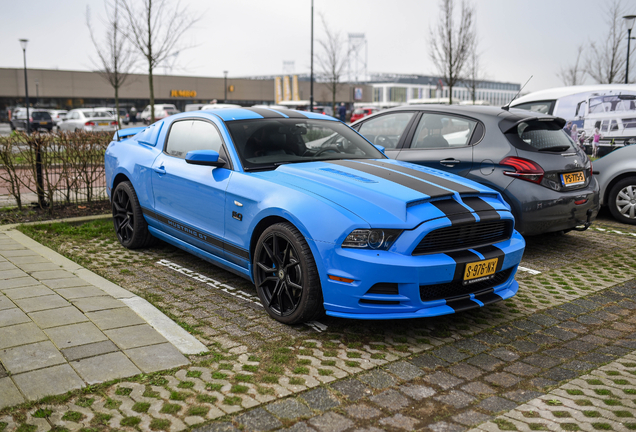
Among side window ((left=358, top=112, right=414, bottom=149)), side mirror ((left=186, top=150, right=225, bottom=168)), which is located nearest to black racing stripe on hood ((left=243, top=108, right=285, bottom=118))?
side mirror ((left=186, top=150, right=225, bottom=168))

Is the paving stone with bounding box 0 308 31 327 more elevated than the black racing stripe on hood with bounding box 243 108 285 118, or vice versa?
the black racing stripe on hood with bounding box 243 108 285 118

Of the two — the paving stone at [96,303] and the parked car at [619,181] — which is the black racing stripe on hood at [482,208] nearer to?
the paving stone at [96,303]

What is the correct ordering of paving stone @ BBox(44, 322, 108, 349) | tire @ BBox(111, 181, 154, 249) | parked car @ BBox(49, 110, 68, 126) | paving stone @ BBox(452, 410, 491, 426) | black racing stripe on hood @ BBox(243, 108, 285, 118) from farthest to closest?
parked car @ BBox(49, 110, 68, 126), tire @ BBox(111, 181, 154, 249), black racing stripe on hood @ BBox(243, 108, 285, 118), paving stone @ BBox(44, 322, 108, 349), paving stone @ BBox(452, 410, 491, 426)

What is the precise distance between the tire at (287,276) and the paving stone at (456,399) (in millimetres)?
1138

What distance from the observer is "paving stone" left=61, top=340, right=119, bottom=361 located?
346 cm

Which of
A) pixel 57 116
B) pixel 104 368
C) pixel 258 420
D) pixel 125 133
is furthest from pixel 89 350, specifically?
pixel 57 116

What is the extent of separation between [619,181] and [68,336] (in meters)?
7.86

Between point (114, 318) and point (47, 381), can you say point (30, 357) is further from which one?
point (114, 318)

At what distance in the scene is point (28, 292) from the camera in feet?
15.2

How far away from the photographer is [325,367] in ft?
11.4

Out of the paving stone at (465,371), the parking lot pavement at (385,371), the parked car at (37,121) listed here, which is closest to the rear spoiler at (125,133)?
the parking lot pavement at (385,371)

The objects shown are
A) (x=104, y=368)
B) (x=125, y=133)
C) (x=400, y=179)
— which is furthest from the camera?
(x=125, y=133)

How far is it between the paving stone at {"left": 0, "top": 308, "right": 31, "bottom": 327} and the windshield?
2.03m

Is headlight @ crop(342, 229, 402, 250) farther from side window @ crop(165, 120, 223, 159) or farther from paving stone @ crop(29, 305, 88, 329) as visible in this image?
paving stone @ crop(29, 305, 88, 329)
